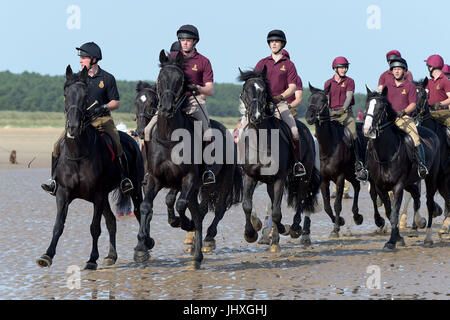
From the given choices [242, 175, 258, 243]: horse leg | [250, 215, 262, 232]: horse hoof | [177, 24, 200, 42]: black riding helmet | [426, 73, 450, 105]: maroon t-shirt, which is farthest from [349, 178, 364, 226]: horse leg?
[177, 24, 200, 42]: black riding helmet

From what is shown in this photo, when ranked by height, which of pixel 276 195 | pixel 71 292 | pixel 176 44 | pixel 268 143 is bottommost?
pixel 71 292

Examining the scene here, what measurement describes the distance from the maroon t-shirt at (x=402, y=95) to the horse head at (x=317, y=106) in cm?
142

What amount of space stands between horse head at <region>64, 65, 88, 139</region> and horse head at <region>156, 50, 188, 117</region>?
1.00 meters

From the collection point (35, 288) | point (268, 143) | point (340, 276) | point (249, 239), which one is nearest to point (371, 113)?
point (268, 143)

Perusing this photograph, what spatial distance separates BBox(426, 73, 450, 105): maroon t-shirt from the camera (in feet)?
55.7

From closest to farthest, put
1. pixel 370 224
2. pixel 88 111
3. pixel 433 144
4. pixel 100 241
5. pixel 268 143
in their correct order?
1. pixel 88 111
2. pixel 268 143
3. pixel 100 241
4. pixel 433 144
5. pixel 370 224

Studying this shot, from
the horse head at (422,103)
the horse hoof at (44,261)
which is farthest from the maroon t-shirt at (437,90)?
the horse hoof at (44,261)

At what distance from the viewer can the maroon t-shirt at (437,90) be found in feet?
55.7

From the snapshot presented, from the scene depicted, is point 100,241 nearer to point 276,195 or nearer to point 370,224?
point 276,195

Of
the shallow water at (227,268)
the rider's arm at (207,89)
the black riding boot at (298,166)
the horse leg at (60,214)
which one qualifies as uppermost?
the rider's arm at (207,89)

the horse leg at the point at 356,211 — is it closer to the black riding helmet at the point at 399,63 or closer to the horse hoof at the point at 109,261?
the black riding helmet at the point at 399,63

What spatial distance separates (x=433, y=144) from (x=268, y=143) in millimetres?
3873

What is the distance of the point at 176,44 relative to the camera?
15.0m

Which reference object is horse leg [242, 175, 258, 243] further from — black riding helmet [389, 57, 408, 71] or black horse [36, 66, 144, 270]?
black riding helmet [389, 57, 408, 71]
